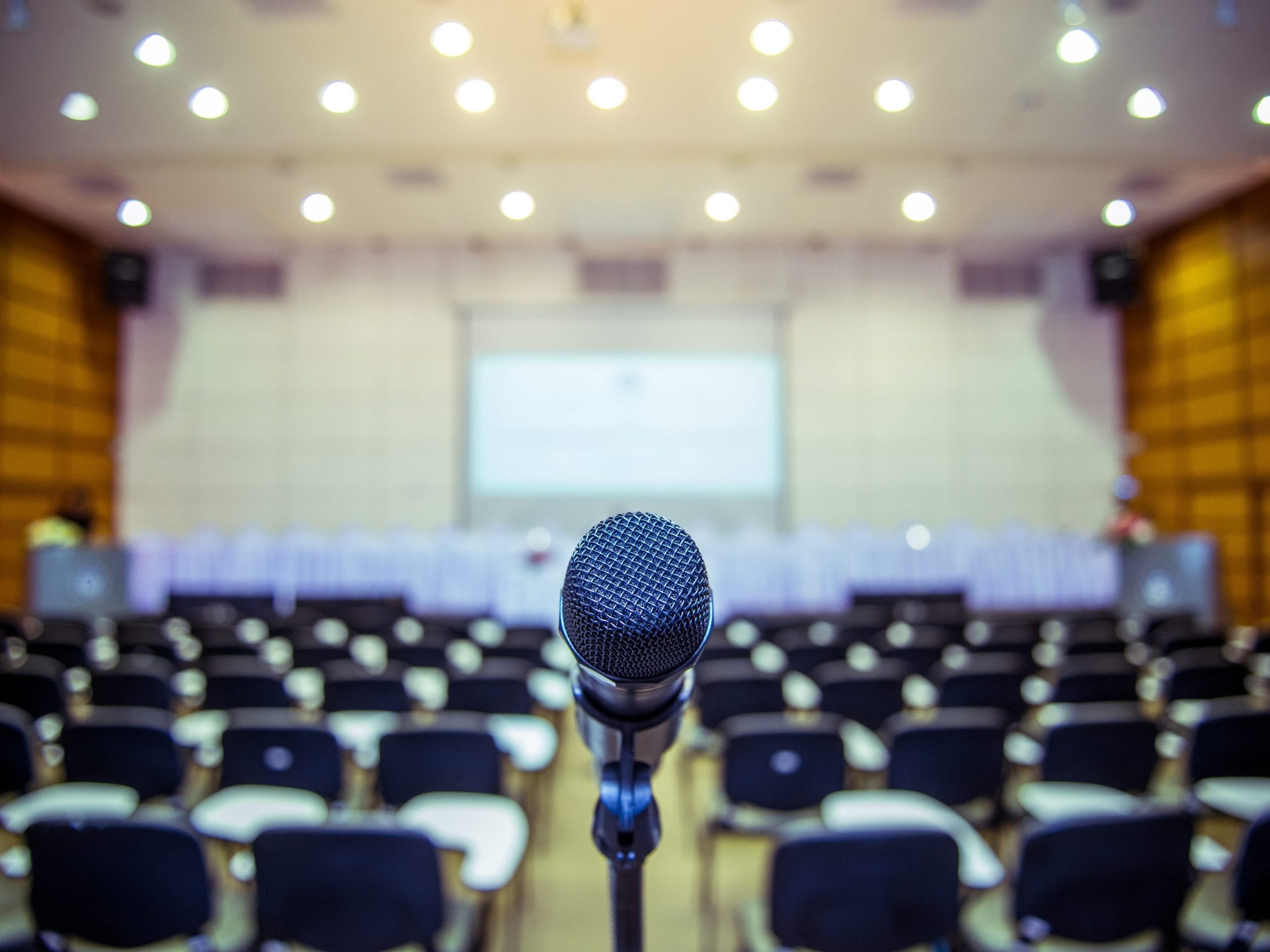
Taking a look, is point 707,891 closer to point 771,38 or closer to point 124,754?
point 124,754

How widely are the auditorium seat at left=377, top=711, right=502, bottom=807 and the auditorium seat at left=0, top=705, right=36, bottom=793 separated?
127 cm

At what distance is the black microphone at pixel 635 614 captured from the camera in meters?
0.60

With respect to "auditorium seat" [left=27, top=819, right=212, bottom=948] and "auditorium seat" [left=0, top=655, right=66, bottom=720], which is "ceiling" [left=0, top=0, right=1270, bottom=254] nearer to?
"auditorium seat" [left=0, top=655, right=66, bottom=720]

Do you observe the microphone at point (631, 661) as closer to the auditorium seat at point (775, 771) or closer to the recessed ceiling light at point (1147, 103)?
the auditorium seat at point (775, 771)

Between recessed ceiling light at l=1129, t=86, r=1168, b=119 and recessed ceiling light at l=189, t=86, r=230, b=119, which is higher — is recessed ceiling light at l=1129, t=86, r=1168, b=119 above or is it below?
below

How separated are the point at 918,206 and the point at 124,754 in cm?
890

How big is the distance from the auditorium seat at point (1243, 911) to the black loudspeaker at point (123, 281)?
1244cm

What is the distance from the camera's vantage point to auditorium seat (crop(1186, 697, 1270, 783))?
9.29 feet

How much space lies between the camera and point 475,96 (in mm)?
6352

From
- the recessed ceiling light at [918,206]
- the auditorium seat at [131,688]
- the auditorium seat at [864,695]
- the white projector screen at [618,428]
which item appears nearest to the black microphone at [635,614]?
the auditorium seat at [864,695]

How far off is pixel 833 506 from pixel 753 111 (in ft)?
19.9

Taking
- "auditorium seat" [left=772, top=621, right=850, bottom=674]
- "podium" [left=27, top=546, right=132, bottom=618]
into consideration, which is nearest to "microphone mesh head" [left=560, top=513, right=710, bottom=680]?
"auditorium seat" [left=772, top=621, right=850, bottom=674]

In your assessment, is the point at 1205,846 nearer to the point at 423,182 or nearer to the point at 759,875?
the point at 759,875

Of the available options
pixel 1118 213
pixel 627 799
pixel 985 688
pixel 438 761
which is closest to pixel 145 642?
pixel 438 761
